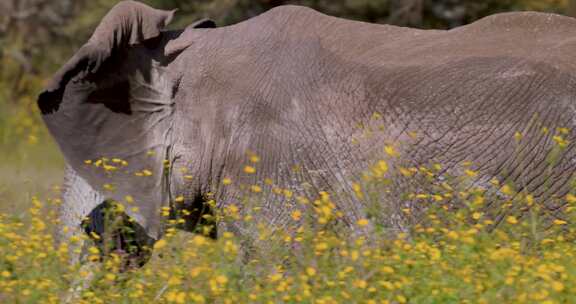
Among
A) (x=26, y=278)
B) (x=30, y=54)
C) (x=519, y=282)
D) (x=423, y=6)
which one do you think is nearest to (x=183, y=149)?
(x=26, y=278)

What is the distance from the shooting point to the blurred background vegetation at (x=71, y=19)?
15.7 metres

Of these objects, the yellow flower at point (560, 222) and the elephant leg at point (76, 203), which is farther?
the elephant leg at point (76, 203)

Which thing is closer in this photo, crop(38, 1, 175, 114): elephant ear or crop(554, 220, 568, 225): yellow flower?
crop(554, 220, 568, 225): yellow flower

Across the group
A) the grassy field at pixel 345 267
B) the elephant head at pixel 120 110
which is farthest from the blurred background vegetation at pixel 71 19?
the grassy field at pixel 345 267

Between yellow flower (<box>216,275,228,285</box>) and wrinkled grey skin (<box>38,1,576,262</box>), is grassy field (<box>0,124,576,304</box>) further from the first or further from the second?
wrinkled grey skin (<box>38,1,576,262</box>)

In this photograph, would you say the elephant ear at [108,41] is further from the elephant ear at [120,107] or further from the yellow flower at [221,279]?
the yellow flower at [221,279]

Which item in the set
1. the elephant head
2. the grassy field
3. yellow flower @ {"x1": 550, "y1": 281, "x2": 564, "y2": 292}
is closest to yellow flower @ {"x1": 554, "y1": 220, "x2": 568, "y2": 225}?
the grassy field

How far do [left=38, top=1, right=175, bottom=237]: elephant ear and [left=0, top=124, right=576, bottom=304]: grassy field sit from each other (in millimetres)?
996

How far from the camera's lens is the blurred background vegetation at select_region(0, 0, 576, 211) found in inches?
618

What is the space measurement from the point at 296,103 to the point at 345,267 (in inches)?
66.1

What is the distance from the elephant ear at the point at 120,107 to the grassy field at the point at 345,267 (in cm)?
100

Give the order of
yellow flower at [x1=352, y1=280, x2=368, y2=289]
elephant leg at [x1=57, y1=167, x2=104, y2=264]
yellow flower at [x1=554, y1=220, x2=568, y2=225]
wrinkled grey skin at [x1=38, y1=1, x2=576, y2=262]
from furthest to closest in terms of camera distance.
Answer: elephant leg at [x1=57, y1=167, x2=104, y2=264] < wrinkled grey skin at [x1=38, y1=1, x2=576, y2=262] < yellow flower at [x1=554, y1=220, x2=568, y2=225] < yellow flower at [x1=352, y1=280, x2=368, y2=289]

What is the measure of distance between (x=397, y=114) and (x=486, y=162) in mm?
521

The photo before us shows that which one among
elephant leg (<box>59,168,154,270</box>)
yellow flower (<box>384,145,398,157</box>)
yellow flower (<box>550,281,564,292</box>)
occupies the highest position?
yellow flower (<box>384,145,398,157</box>)
